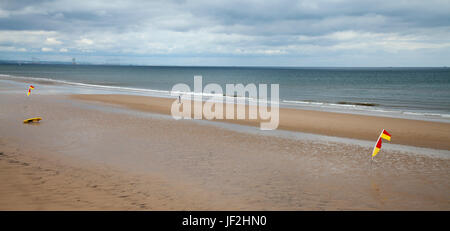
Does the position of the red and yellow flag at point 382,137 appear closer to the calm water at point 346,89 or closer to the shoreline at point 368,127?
the shoreline at point 368,127

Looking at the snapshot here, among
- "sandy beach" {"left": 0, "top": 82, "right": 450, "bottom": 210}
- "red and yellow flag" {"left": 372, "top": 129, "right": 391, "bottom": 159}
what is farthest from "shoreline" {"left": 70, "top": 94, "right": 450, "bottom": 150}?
"red and yellow flag" {"left": 372, "top": 129, "right": 391, "bottom": 159}

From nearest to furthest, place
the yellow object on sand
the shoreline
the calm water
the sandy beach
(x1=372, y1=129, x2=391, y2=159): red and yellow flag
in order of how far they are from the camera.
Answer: the sandy beach → (x1=372, y1=129, x2=391, y2=159): red and yellow flag → the shoreline → the yellow object on sand → the calm water

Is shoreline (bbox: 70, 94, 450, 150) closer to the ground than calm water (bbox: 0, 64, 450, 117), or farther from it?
closer to the ground

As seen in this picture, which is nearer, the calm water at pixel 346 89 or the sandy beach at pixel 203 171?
the sandy beach at pixel 203 171

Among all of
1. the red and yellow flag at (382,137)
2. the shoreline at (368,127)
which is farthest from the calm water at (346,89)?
the red and yellow flag at (382,137)

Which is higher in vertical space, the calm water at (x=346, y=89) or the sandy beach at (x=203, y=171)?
the calm water at (x=346, y=89)

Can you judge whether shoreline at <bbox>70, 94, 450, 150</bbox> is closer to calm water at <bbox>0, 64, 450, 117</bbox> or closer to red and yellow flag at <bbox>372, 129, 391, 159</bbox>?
red and yellow flag at <bbox>372, 129, 391, 159</bbox>

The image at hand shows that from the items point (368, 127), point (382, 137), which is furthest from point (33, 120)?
point (368, 127)

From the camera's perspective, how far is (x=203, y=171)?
848 cm

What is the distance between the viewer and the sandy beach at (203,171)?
6543 mm

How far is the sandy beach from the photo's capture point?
654 centimetres

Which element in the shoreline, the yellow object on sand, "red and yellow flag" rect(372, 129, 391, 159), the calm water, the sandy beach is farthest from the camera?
the calm water

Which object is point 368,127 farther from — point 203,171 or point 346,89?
point 346,89
